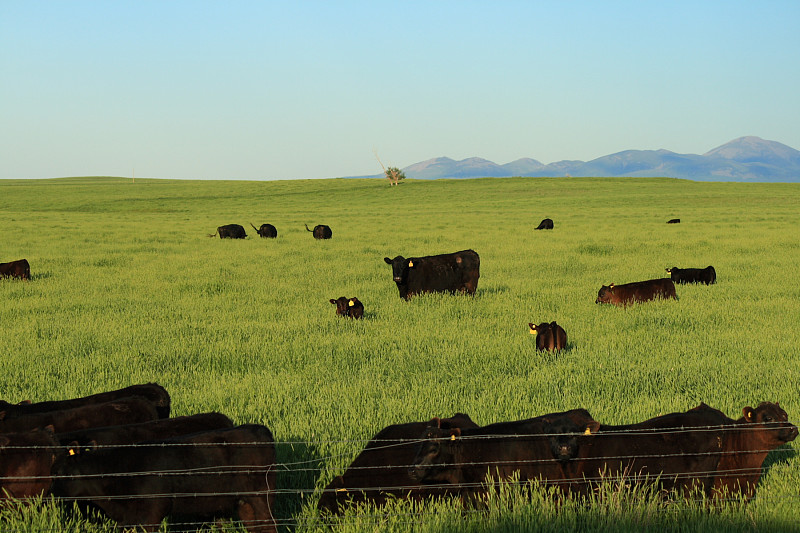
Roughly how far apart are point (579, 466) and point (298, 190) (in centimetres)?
9075

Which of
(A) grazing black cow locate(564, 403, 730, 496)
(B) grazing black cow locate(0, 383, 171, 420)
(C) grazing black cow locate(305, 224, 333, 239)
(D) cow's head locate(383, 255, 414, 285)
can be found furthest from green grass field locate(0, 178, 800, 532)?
(C) grazing black cow locate(305, 224, 333, 239)

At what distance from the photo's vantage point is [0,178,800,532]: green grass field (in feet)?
15.3

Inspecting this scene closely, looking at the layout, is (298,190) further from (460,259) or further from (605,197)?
(460,259)

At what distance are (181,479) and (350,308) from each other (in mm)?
7519

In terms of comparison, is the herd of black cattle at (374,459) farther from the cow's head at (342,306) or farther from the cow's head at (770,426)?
the cow's head at (342,306)

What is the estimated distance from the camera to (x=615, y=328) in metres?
10.9

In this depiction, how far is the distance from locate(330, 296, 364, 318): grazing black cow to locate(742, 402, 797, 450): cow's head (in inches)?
303

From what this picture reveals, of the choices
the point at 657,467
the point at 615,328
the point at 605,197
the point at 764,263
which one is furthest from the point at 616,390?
the point at 605,197

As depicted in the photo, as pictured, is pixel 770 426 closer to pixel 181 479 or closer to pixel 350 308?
pixel 181 479

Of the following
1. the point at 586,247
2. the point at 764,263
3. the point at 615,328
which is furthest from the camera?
the point at 586,247

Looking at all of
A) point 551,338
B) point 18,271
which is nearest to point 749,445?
point 551,338

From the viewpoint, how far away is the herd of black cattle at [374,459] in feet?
14.1

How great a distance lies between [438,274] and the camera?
1487 centimetres

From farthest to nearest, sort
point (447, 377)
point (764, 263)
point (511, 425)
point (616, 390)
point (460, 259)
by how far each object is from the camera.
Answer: point (764, 263) → point (460, 259) → point (447, 377) → point (616, 390) → point (511, 425)
